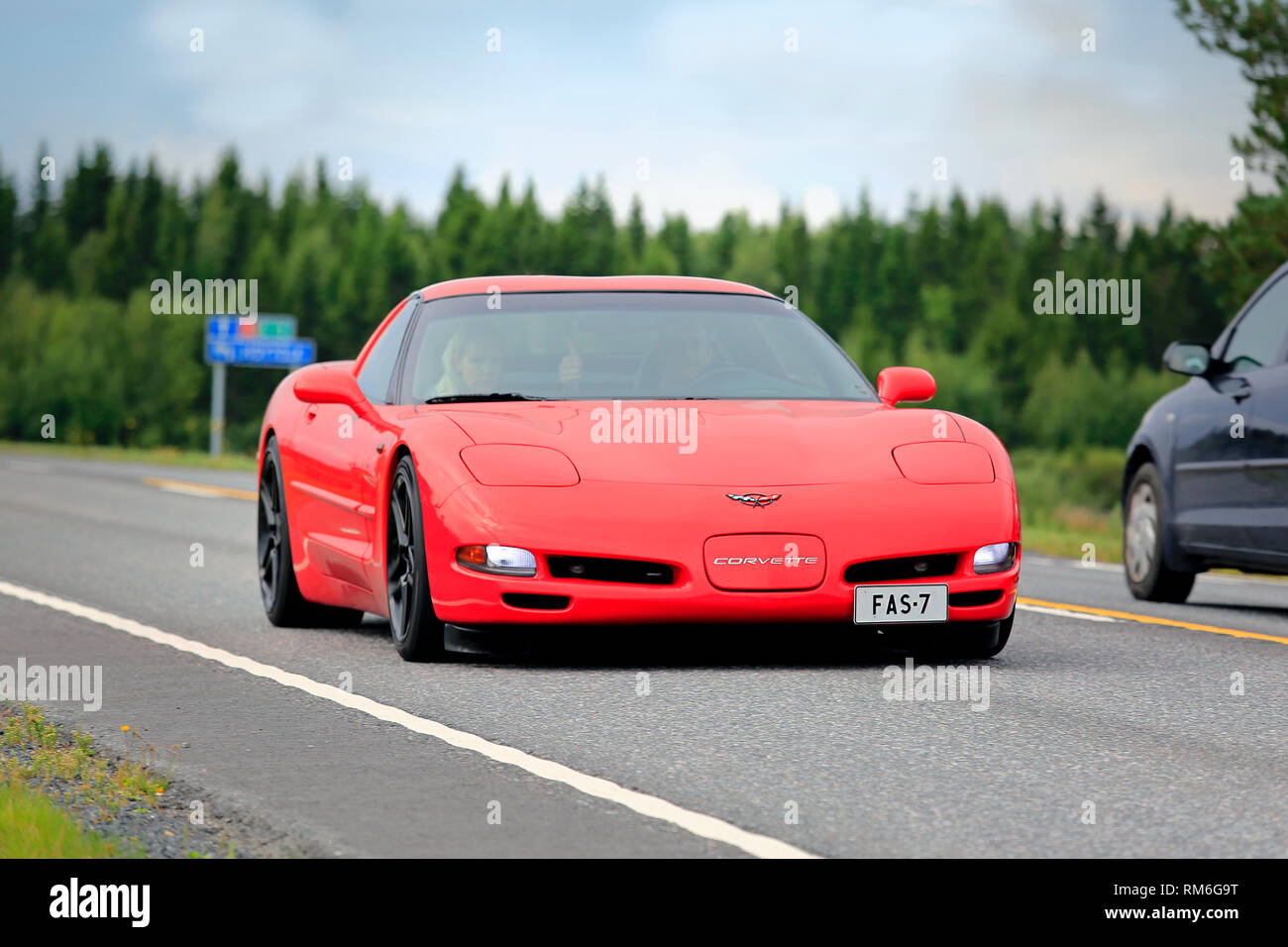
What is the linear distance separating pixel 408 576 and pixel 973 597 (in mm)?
2140

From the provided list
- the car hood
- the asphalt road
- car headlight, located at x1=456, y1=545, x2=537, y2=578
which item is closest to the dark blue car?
the asphalt road

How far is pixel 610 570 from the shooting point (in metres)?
7.37

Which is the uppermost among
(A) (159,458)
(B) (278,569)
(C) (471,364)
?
(C) (471,364)

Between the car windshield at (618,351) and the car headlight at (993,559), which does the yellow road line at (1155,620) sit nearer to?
the car headlight at (993,559)

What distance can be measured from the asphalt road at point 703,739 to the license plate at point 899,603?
222 mm

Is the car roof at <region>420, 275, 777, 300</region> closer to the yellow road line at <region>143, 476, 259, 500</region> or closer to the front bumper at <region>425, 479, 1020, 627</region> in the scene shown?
the front bumper at <region>425, 479, 1020, 627</region>

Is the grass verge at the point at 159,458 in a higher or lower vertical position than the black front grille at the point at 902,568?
lower

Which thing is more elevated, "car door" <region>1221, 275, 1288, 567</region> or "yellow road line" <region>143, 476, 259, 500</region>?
"car door" <region>1221, 275, 1288, 567</region>

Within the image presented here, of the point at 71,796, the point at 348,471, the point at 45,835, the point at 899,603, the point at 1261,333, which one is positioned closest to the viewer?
the point at 45,835

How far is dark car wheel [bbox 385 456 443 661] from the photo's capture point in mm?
7625

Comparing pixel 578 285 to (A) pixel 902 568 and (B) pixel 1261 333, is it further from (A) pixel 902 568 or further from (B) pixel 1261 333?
(B) pixel 1261 333

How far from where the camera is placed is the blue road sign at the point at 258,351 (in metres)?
57.2

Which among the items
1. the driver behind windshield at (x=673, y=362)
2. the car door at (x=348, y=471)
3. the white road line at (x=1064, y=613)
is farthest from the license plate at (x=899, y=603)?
the white road line at (x=1064, y=613)

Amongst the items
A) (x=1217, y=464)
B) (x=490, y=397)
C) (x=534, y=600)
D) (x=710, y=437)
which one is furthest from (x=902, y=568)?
(x=1217, y=464)
